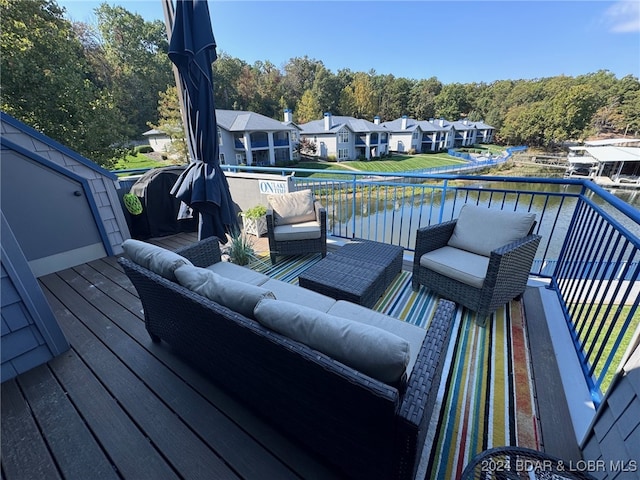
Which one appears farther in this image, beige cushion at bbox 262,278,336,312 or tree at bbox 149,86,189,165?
tree at bbox 149,86,189,165

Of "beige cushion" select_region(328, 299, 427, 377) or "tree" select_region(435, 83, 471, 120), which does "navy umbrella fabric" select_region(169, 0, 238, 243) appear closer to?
"beige cushion" select_region(328, 299, 427, 377)

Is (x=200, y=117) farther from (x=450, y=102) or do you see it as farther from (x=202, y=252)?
(x=450, y=102)

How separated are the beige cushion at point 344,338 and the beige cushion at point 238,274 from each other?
102 cm

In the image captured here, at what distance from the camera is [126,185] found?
4.65 m

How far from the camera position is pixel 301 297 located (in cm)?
186

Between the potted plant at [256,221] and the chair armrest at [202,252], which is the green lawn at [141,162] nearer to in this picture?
the potted plant at [256,221]

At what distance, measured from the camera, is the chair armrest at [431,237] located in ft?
7.90

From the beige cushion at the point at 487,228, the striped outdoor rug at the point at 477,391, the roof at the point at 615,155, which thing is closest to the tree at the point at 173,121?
the beige cushion at the point at 487,228

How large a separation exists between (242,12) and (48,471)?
20.4 feet

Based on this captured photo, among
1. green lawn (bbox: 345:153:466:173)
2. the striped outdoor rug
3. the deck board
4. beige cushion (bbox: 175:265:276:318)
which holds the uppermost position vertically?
beige cushion (bbox: 175:265:276:318)

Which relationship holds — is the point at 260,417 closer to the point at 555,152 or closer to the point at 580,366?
the point at 580,366

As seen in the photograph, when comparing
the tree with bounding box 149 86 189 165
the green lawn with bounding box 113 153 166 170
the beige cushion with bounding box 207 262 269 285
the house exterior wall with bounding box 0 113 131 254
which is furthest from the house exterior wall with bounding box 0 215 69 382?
the green lawn with bounding box 113 153 166 170

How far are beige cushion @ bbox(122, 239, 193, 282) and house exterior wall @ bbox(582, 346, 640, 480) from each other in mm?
2160

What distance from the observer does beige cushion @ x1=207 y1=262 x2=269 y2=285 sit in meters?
2.12
